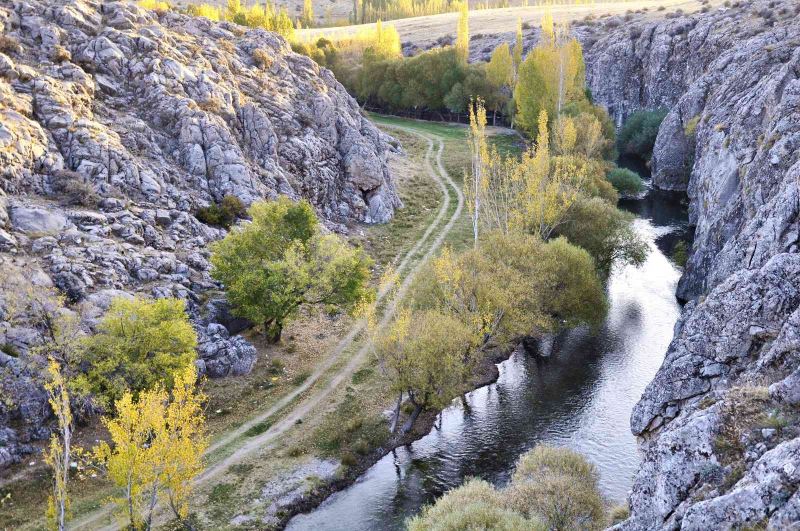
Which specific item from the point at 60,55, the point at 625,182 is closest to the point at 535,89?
the point at 625,182

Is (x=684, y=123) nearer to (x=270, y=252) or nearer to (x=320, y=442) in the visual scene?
(x=270, y=252)

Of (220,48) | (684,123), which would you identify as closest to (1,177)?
(220,48)

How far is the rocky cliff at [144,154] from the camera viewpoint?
47.4 m

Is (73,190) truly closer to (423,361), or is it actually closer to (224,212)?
(224,212)

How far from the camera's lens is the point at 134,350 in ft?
134

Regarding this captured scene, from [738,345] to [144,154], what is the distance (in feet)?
177

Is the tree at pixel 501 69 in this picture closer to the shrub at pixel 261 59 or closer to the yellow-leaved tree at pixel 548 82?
the yellow-leaved tree at pixel 548 82

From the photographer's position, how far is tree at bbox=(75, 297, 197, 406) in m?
39.6

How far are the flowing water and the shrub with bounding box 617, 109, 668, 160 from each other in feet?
209

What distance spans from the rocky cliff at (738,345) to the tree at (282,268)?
81.8 feet

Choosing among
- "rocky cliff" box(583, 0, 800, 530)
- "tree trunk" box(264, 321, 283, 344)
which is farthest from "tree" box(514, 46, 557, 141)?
"tree trunk" box(264, 321, 283, 344)

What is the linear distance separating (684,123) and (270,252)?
75203mm

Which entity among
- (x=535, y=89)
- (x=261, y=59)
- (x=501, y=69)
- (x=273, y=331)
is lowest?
(x=273, y=331)

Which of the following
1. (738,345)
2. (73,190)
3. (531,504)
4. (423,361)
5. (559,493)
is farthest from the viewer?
(73,190)
